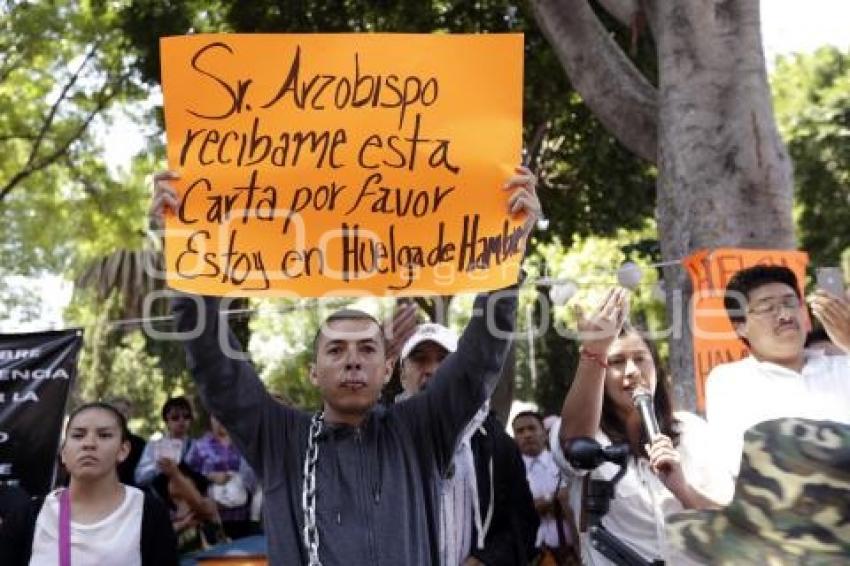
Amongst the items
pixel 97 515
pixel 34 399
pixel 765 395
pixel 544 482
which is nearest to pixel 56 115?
pixel 34 399

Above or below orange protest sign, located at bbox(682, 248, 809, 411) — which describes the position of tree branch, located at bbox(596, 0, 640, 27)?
above

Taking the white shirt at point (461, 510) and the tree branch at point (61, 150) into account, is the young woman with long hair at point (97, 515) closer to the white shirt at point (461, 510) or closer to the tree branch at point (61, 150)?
the white shirt at point (461, 510)

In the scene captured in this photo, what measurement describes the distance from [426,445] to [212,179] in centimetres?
125

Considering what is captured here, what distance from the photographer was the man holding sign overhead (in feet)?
10.5

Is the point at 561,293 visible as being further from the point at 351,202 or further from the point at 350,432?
the point at 351,202

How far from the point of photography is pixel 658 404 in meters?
3.96

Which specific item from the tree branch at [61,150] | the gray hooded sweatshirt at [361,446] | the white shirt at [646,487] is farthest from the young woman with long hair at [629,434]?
the tree branch at [61,150]

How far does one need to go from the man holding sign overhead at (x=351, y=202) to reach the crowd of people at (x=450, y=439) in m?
0.01

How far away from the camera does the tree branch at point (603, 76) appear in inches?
294

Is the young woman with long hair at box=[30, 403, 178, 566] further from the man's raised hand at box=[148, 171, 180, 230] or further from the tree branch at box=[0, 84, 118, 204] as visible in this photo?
the tree branch at box=[0, 84, 118, 204]

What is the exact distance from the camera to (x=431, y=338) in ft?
13.5

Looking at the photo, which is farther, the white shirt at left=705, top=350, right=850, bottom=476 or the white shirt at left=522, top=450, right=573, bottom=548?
the white shirt at left=522, top=450, right=573, bottom=548

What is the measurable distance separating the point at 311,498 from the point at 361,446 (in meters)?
0.22

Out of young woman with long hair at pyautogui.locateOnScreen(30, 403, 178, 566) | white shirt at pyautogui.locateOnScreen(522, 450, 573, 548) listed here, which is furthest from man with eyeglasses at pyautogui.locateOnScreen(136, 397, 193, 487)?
white shirt at pyautogui.locateOnScreen(522, 450, 573, 548)
